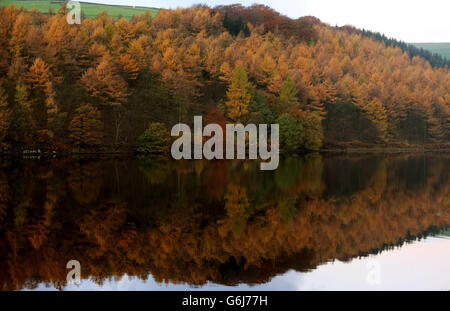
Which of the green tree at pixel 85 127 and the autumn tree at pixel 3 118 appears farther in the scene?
the green tree at pixel 85 127

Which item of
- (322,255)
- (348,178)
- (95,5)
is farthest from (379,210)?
(95,5)

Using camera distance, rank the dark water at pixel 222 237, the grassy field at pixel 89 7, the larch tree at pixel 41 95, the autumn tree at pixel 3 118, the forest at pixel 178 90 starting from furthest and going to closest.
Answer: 1. the grassy field at pixel 89 7
2. the forest at pixel 178 90
3. the larch tree at pixel 41 95
4. the autumn tree at pixel 3 118
5. the dark water at pixel 222 237

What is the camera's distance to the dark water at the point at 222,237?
8711mm

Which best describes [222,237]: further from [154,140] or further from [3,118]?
[154,140]

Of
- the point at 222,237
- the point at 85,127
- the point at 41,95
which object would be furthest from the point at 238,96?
the point at 222,237

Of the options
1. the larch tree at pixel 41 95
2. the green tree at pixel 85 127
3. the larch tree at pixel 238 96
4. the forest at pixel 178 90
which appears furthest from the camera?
the larch tree at pixel 238 96

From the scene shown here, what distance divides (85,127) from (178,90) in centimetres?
1358

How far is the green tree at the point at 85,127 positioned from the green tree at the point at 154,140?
4385 mm

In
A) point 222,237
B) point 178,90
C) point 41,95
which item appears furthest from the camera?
point 178,90

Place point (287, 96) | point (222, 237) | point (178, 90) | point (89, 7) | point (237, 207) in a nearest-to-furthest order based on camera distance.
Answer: point (222, 237) → point (237, 207) → point (178, 90) → point (287, 96) → point (89, 7)

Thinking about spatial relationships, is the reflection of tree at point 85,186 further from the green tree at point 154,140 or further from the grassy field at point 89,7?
the grassy field at point 89,7

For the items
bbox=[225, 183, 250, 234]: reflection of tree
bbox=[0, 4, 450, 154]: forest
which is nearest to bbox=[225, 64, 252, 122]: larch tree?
bbox=[0, 4, 450, 154]: forest

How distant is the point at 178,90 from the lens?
56.6 meters

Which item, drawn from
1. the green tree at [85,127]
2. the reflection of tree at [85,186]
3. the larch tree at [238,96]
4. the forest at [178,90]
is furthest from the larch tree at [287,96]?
the reflection of tree at [85,186]
